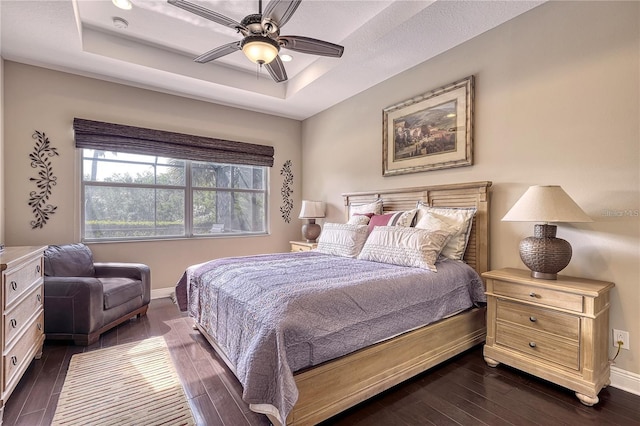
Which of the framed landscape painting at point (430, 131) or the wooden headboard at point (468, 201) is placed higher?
the framed landscape painting at point (430, 131)

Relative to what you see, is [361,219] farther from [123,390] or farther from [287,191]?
[123,390]

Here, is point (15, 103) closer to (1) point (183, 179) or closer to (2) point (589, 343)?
(1) point (183, 179)

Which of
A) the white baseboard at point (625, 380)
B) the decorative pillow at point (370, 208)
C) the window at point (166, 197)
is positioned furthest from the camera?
the window at point (166, 197)

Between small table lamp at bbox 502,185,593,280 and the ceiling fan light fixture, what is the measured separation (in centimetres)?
208

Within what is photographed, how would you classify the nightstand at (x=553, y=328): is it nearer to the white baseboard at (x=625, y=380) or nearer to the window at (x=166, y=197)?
the white baseboard at (x=625, y=380)

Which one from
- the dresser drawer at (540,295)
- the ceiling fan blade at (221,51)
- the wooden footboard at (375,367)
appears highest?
the ceiling fan blade at (221,51)

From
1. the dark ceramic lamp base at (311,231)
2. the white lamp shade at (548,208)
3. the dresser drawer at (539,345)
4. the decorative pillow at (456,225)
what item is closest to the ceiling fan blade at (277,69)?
the decorative pillow at (456,225)

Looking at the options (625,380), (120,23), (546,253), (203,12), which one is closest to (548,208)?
(546,253)

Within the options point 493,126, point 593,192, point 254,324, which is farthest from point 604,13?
point 254,324

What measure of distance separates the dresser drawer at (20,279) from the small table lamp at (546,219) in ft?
10.7

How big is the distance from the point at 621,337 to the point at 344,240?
2.17 m

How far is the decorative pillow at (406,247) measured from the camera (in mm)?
2402

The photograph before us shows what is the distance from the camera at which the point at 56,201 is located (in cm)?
345

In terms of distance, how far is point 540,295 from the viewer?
2.03 metres
